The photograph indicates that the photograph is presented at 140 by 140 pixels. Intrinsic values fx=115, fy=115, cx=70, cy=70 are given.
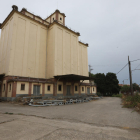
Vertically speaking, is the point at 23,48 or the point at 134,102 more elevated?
the point at 23,48

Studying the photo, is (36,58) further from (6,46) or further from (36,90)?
(36,90)

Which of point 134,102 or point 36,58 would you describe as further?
point 36,58

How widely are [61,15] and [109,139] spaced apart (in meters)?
37.4

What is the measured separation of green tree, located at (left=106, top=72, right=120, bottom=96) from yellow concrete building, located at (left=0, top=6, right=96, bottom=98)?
1619cm

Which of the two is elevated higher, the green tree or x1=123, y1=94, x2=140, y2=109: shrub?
the green tree

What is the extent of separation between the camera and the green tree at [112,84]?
45.7 meters

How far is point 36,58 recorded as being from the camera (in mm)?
27453

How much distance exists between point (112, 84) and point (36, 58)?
105ft

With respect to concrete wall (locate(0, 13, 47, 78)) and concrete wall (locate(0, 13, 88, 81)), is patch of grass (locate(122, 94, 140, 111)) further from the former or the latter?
concrete wall (locate(0, 13, 47, 78))

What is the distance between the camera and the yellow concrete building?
22758 mm

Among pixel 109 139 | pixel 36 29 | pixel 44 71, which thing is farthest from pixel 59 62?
pixel 109 139

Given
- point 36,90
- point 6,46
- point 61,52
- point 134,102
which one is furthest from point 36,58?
point 134,102

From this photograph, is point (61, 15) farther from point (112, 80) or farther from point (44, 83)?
point (112, 80)

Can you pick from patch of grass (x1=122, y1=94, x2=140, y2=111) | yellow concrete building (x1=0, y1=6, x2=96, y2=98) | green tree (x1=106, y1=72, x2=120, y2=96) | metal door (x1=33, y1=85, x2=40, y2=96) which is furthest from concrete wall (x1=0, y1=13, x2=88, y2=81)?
green tree (x1=106, y1=72, x2=120, y2=96)
